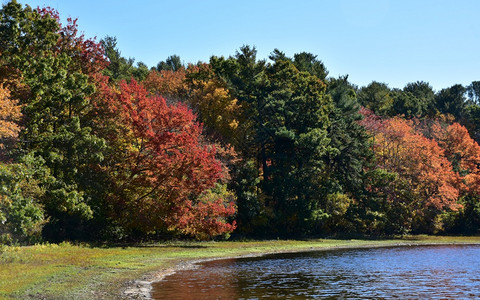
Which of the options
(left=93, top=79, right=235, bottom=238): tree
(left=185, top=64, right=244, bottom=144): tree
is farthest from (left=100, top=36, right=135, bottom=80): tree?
(left=93, top=79, right=235, bottom=238): tree

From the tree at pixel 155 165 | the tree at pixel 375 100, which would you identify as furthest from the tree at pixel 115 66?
the tree at pixel 375 100

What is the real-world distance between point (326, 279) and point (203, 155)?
19128 mm

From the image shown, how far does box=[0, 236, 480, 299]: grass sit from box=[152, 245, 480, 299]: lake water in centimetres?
253

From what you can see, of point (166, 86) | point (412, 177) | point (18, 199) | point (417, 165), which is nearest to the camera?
point (18, 199)

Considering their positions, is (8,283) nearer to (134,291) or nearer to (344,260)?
(134,291)

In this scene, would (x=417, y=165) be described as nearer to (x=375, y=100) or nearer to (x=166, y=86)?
(x=166, y=86)

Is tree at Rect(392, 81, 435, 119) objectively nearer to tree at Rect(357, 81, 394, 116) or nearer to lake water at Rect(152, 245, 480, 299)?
tree at Rect(357, 81, 394, 116)

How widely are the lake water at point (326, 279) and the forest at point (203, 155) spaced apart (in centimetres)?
1084

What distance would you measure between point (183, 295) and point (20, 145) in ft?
79.7

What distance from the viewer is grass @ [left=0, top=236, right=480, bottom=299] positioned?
73.8 ft

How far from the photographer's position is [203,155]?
4553 cm

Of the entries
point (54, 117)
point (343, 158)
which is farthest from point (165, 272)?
point (343, 158)

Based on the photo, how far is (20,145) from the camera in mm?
40812

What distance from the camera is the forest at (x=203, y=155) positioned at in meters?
41.5
